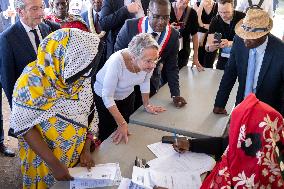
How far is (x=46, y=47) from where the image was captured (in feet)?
4.49

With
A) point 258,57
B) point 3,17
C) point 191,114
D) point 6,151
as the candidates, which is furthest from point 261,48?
point 3,17

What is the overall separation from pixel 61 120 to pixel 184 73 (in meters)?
1.86

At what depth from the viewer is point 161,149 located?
1787 millimetres

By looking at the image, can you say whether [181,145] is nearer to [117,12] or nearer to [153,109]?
[153,109]

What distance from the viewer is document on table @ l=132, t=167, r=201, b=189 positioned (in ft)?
4.85

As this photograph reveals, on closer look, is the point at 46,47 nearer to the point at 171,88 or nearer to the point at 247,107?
the point at 247,107

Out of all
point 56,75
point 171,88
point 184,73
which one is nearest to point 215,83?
point 184,73

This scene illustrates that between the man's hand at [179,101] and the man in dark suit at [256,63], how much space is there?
241 millimetres

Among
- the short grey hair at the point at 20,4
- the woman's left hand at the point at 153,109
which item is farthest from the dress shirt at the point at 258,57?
the short grey hair at the point at 20,4

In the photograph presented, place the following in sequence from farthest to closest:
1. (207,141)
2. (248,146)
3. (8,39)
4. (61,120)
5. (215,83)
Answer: (215,83), (8,39), (207,141), (61,120), (248,146)

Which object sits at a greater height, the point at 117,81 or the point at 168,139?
the point at 117,81

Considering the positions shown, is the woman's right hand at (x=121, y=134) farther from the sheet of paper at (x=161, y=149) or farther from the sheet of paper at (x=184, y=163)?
the sheet of paper at (x=184, y=163)

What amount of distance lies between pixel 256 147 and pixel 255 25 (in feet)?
4.05

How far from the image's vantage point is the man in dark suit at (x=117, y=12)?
9.89 ft
